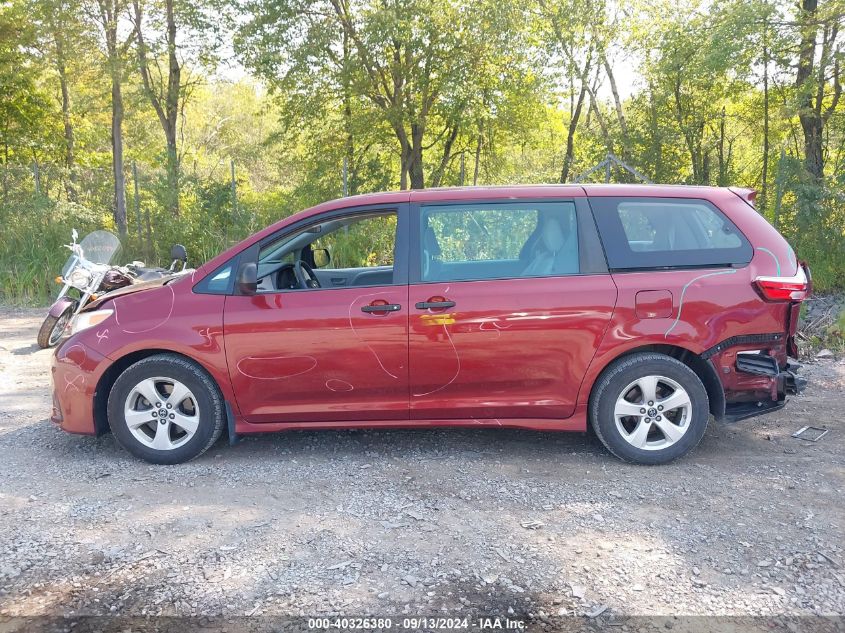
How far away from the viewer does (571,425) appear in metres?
4.36

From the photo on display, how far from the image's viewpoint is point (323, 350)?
430 centimetres

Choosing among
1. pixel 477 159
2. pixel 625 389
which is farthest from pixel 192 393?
pixel 477 159

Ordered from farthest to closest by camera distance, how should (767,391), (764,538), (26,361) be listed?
(26,361) → (767,391) → (764,538)

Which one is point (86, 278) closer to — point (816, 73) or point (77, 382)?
point (77, 382)

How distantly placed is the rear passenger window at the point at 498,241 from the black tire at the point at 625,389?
69cm

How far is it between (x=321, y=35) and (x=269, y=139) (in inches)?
130

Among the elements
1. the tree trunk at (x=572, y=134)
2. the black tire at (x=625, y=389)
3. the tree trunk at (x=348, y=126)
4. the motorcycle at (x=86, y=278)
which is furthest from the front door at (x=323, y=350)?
the tree trunk at (x=572, y=134)

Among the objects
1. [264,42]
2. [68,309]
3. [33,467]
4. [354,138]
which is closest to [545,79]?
[354,138]

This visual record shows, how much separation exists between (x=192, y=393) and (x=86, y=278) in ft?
14.6

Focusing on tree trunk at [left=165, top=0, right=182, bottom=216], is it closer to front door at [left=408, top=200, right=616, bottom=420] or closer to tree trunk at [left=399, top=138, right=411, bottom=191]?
tree trunk at [left=399, top=138, right=411, bottom=191]

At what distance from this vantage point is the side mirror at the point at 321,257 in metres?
5.16

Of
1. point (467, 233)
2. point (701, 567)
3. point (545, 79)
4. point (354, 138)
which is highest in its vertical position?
point (545, 79)

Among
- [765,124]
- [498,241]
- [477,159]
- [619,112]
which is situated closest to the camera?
[498,241]

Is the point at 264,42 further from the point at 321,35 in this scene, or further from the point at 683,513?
the point at 683,513
